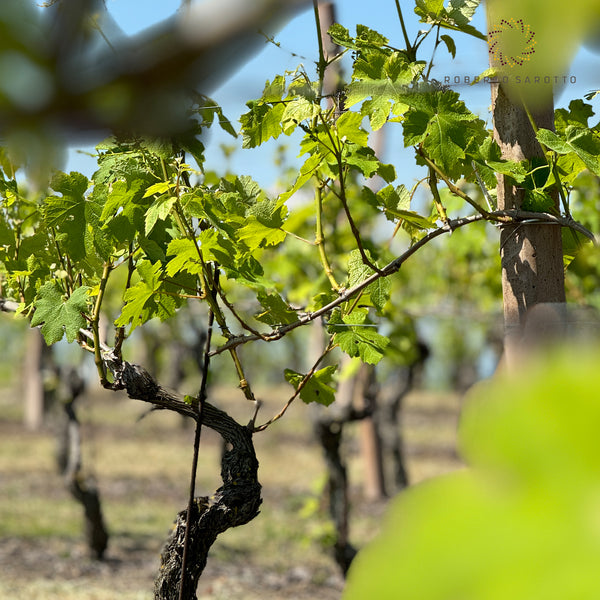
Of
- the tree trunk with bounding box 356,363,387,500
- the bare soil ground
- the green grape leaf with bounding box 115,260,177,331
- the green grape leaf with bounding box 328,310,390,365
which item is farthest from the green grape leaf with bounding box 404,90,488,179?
the tree trunk with bounding box 356,363,387,500

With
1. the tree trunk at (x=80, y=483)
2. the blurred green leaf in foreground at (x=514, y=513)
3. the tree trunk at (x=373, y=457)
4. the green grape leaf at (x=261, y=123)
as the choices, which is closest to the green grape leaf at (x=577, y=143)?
the green grape leaf at (x=261, y=123)

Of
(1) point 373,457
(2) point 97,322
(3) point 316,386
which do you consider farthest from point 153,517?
(2) point 97,322

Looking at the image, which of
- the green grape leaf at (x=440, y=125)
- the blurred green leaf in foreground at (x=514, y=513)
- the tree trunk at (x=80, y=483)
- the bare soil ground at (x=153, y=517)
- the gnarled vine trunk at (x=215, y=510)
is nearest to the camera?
the blurred green leaf in foreground at (x=514, y=513)

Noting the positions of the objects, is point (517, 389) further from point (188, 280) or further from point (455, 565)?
point (188, 280)

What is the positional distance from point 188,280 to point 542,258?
0.91 meters

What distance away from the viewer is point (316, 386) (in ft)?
7.18

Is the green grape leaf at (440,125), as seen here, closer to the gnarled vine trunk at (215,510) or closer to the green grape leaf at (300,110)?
the green grape leaf at (300,110)

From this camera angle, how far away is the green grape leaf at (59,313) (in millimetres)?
1953

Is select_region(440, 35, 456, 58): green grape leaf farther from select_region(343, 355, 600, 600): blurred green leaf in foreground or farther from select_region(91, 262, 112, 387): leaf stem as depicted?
select_region(343, 355, 600, 600): blurred green leaf in foreground

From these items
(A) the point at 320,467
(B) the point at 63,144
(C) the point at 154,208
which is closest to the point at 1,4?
(B) the point at 63,144

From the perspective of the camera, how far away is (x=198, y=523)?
6.99 ft

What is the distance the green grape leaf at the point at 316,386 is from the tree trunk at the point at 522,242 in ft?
1.83

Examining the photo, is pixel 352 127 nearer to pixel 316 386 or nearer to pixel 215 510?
pixel 316 386

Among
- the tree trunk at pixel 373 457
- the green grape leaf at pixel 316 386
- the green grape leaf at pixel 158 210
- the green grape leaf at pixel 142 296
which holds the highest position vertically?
the tree trunk at pixel 373 457
